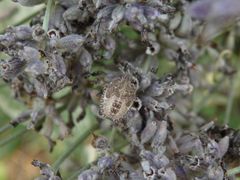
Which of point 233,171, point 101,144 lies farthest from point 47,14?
point 233,171

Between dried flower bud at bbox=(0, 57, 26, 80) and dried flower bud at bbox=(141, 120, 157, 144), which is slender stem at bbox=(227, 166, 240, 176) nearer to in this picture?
dried flower bud at bbox=(141, 120, 157, 144)

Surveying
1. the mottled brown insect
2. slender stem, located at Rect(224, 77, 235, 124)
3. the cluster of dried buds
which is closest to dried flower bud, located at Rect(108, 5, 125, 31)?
the cluster of dried buds

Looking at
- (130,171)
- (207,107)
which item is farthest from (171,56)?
(207,107)

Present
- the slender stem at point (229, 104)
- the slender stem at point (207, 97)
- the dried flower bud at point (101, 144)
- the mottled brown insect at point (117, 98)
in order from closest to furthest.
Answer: the mottled brown insect at point (117, 98) → the dried flower bud at point (101, 144) → the slender stem at point (229, 104) → the slender stem at point (207, 97)

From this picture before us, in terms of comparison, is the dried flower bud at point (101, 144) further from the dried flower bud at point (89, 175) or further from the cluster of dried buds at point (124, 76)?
the dried flower bud at point (89, 175)

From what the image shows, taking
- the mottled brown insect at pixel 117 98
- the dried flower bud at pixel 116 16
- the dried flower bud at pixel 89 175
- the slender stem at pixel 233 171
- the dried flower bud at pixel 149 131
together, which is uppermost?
the dried flower bud at pixel 116 16

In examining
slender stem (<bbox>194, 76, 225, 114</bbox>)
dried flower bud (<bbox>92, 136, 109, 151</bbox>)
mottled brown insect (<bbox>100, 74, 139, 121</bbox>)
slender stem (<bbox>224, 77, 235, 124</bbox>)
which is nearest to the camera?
mottled brown insect (<bbox>100, 74, 139, 121</bbox>)

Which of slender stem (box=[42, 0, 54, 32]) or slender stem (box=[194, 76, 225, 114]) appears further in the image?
slender stem (box=[194, 76, 225, 114])

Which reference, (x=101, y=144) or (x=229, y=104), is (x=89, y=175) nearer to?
(x=101, y=144)

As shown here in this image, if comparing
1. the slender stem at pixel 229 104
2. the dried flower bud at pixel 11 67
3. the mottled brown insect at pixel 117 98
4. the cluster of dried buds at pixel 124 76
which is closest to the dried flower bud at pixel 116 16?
the cluster of dried buds at pixel 124 76
